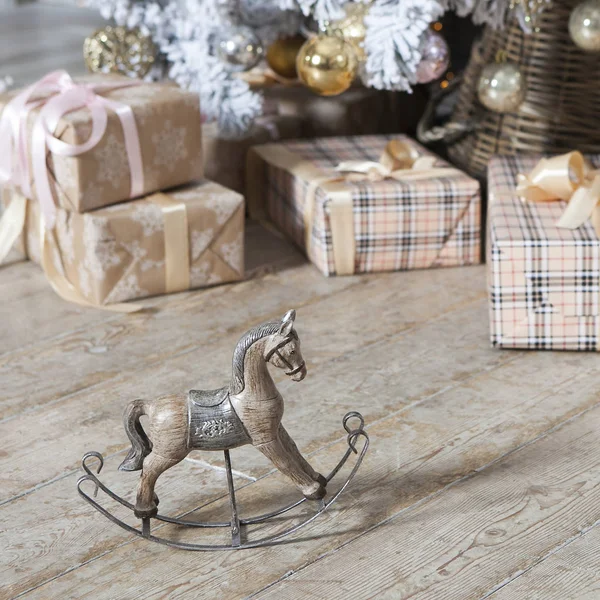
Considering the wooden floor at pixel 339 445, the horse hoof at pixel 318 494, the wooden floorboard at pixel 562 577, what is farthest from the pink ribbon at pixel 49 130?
A: the wooden floorboard at pixel 562 577

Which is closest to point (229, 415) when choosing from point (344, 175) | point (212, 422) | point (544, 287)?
point (212, 422)

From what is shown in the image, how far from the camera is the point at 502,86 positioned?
6.15 ft

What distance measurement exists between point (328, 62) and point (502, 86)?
349 millimetres

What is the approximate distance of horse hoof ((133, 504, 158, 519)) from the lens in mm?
1070

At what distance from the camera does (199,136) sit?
1.80 m

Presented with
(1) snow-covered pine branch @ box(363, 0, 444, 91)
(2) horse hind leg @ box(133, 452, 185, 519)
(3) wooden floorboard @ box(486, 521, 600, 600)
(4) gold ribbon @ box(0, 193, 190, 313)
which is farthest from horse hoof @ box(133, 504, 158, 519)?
(1) snow-covered pine branch @ box(363, 0, 444, 91)

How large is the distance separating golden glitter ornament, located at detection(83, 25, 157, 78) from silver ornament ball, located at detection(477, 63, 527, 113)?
0.72 m

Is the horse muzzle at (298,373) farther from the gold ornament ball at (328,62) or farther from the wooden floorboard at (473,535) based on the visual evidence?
the gold ornament ball at (328,62)

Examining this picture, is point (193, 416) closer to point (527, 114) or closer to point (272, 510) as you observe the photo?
point (272, 510)

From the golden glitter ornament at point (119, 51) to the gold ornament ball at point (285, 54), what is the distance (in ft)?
0.94

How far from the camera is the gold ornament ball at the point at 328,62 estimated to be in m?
1.85

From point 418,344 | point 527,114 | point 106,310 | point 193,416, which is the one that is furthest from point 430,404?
point 527,114

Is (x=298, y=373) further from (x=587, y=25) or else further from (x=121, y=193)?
(x=587, y=25)

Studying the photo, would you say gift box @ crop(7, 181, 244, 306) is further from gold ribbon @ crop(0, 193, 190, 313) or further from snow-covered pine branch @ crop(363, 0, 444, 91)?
snow-covered pine branch @ crop(363, 0, 444, 91)
